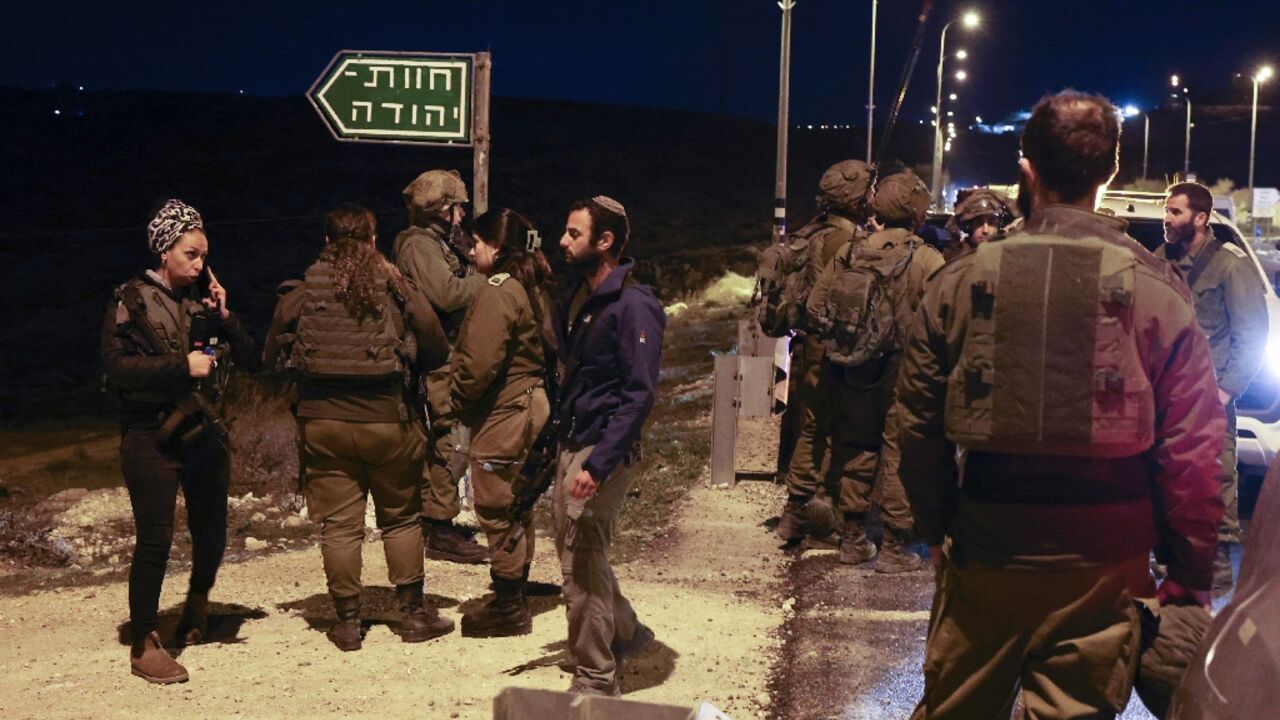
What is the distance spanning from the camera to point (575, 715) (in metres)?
3.65

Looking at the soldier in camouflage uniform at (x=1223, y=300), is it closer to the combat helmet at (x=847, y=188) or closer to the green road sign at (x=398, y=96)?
the combat helmet at (x=847, y=188)

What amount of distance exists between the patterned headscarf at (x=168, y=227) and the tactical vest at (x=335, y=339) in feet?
1.94

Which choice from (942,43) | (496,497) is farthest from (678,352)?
(942,43)

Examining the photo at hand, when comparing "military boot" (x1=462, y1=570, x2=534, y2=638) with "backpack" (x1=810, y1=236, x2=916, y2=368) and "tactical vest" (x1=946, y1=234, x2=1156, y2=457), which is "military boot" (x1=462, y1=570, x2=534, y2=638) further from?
"tactical vest" (x1=946, y1=234, x2=1156, y2=457)

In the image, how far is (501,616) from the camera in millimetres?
7098

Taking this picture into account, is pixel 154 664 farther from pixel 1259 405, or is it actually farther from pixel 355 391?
pixel 1259 405

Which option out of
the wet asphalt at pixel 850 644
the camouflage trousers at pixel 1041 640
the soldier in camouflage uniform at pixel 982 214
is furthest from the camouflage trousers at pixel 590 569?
the soldier in camouflage uniform at pixel 982 214

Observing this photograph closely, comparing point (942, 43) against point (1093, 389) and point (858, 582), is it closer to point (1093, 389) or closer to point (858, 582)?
point (858, 582)

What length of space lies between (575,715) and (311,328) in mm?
3531

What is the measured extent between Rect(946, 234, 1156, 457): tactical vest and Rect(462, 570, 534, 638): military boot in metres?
3.88

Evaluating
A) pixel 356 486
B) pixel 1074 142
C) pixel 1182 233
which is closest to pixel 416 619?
pixel 356 486

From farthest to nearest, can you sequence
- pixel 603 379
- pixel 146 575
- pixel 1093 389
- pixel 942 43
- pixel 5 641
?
pixel 942 43, pixel 5 641, pixel 146 575, pixel 603 379, pixel 1093 389

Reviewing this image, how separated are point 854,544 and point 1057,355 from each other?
5.44m

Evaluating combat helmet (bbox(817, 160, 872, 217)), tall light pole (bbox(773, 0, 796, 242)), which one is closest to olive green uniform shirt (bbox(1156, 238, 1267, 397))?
combat helmet (bbox(817, 160, 872, 217))
